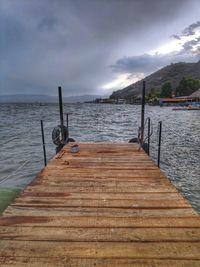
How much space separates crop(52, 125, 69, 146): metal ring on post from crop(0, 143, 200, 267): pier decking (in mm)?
3832

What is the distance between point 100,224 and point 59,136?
6.26 metres

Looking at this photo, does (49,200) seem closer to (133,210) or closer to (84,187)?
(84,187)

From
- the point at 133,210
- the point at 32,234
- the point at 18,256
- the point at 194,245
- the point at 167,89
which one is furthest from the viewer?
the point at 167,89

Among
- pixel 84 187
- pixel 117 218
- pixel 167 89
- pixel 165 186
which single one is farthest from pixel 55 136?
pixel 167 89

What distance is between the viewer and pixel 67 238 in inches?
109

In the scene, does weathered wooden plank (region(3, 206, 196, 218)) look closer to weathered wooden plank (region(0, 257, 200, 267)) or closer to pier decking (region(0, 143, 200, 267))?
pier decking (region(0, 143, 200, 267))

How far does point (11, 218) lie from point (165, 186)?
2.71m

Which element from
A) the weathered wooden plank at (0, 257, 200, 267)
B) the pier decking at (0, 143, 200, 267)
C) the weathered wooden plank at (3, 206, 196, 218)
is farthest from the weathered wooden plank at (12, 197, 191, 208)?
the weathered wooden plank at (0, 257, 200, 267)

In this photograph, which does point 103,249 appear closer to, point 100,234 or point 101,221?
point 100,234

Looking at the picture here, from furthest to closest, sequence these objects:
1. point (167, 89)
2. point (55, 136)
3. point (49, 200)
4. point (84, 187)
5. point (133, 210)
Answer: point (167, 89) < point (55, 136) < point (84, 187) < point (49, 200) < point (133, 210)

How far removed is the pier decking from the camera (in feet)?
7.98

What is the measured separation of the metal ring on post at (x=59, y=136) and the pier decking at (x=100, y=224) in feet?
12.6

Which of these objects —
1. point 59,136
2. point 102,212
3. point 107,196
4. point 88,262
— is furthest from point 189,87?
point 88,262

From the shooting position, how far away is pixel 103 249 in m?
2.56
